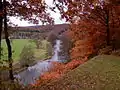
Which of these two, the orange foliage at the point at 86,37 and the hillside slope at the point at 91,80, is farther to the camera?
the orange foliage at the point at 86,37

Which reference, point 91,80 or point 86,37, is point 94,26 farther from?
point 91,80

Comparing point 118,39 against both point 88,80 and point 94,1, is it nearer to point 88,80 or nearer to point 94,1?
point 88,80

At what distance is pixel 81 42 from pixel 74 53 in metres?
2.70

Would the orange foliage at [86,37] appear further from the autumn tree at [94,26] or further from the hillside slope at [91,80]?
the hillside slope at [91,80]

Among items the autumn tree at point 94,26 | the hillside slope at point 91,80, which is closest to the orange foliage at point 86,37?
the autumn tree at point 94,26

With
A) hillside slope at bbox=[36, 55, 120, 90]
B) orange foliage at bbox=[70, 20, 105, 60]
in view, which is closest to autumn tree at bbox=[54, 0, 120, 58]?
orange foliage at bbox=[70, 20, 105, 60]

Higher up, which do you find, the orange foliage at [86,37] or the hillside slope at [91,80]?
the orange foliage at [86,37]

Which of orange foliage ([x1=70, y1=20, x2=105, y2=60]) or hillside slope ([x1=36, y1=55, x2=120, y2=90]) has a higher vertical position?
orange foliage ([x1=70, y1=20, x2=105, y2=60])

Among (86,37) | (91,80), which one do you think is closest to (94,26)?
(86,37)

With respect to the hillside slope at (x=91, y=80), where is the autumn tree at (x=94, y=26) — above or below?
above

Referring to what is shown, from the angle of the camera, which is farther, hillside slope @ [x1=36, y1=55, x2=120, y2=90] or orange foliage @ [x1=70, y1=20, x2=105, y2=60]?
orange foliage @ [x1=70, y1=20, x2=105, y2=60]

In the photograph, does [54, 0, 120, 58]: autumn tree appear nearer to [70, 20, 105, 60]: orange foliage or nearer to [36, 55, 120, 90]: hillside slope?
[70, 20, 105, 60]: orange foliage

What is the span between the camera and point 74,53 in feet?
117

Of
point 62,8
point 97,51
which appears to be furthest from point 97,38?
point 62,8
